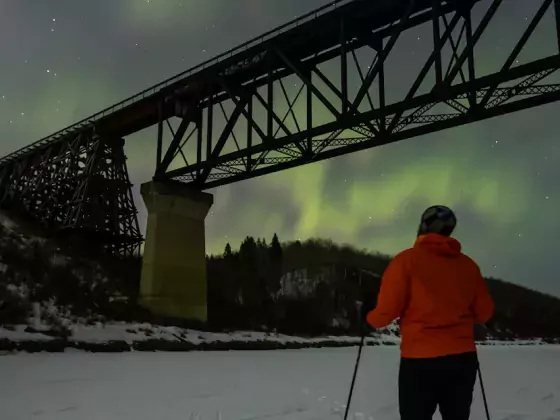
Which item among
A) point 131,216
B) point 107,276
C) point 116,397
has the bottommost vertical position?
point 116,397

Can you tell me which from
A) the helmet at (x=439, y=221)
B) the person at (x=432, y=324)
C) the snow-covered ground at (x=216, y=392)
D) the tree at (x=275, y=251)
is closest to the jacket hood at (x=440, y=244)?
the person at (x=432, y=324)

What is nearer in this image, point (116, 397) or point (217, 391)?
point (116, 397)

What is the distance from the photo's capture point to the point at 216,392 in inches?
332

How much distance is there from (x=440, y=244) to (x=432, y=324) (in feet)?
1.56

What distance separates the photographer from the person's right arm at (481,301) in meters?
3.59

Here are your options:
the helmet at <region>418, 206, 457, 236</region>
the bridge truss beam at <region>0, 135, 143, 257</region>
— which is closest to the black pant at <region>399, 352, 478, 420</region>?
the helmet at <region>418, 206, 457, 236</region>

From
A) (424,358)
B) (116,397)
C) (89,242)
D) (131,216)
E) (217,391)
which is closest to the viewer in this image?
(424,358)

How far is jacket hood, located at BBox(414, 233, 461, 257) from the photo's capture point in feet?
11.2

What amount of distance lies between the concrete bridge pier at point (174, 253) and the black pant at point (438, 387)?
21.0 metres

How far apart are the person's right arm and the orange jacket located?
0.10 meters

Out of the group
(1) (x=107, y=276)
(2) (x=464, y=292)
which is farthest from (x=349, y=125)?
(1) (x=107, y=276)

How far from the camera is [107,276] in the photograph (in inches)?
1113

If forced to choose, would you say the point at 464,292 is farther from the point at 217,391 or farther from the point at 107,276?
the point at 107,276

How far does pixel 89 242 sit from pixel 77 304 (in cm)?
1300
